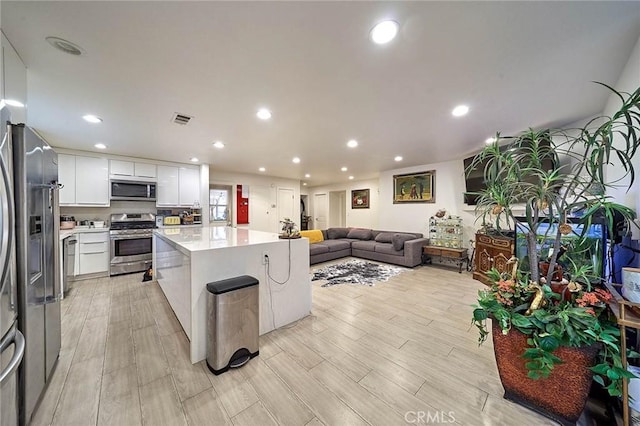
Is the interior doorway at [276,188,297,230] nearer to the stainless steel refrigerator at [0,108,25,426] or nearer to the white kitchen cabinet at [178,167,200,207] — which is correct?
the white kitchen cabinet at [178,167,200,207]

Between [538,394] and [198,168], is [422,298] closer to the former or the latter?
[538,394]

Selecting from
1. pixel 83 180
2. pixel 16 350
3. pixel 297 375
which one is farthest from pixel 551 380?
pixel 83 180

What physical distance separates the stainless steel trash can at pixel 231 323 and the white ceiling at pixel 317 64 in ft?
5.93

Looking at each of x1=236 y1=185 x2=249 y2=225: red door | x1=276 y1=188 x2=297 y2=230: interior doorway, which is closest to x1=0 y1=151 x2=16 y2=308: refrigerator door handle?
x1=236 y1=185 x2=249 y2=225: red door

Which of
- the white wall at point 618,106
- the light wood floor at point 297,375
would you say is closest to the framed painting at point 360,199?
the light wood floor at point 297,375

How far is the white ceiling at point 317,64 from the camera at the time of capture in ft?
4.39

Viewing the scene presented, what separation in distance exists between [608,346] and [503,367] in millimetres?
535

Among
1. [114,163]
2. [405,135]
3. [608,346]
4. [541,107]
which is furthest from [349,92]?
[114,163]

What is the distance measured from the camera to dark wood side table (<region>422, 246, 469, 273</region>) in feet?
15.1

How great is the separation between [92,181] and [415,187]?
7.04 m

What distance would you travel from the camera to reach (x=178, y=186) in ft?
17.3

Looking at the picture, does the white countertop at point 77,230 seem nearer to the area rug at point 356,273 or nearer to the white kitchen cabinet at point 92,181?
the white kitchen cabinet at point 92,181

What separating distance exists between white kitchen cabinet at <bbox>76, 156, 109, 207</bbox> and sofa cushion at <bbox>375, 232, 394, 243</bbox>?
6074 mm

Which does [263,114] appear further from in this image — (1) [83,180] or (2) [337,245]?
(1) [83,180]
